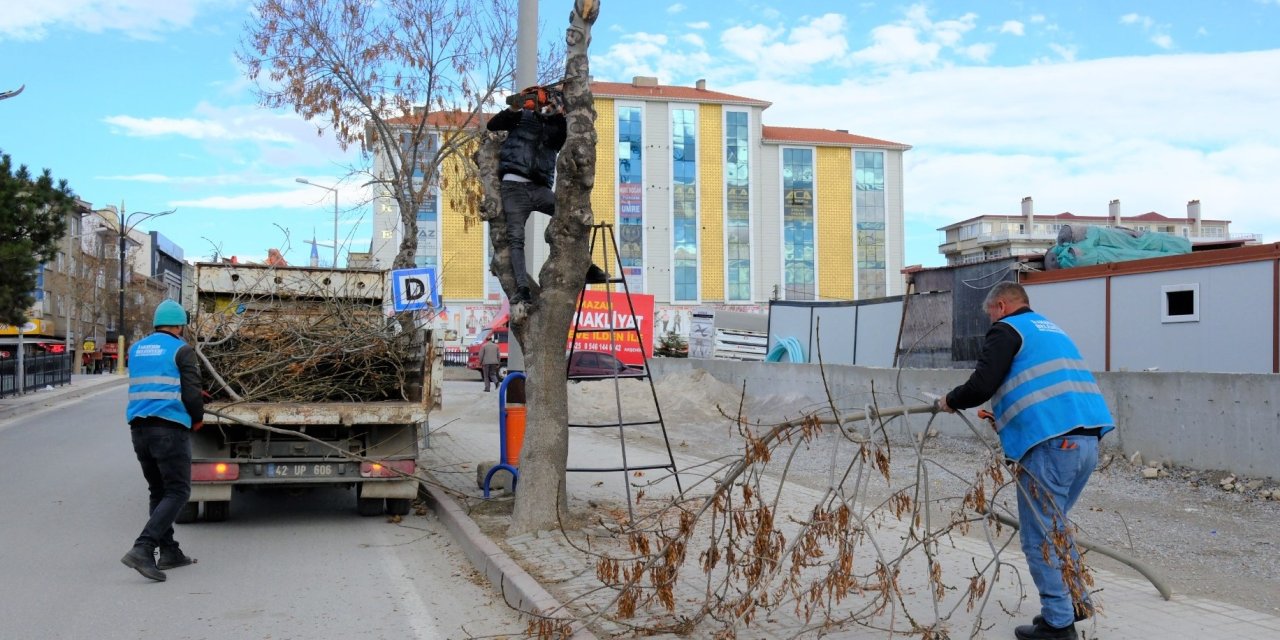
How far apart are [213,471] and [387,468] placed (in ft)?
4.79

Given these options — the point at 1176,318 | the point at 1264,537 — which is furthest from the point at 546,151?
the point at 1176,318

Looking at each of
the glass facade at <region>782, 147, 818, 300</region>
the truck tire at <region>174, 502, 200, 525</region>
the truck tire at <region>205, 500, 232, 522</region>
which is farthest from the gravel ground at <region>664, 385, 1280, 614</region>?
the glass facade at <region>782, 147, 818, 300</region>

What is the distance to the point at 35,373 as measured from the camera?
3125cm

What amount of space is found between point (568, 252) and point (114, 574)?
4.05 meters

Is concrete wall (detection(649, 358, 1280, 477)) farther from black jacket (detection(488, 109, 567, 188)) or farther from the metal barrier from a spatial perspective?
the metal barrier

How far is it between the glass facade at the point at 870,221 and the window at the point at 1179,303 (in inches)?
2277

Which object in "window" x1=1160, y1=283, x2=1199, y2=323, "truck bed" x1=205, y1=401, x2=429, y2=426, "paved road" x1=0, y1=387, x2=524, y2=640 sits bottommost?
"paved road" x1=0, y1=387, x2=524, y2=640

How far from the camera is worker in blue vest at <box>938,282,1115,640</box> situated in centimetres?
470

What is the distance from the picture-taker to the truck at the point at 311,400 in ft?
27.7

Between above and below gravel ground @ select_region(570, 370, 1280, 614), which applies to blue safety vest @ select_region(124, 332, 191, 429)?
above

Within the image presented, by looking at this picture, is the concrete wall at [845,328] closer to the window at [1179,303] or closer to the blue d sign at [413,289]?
the window at [1179,303]

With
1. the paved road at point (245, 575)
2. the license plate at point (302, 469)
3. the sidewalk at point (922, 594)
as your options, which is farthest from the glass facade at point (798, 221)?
the license plate at point (302, 469)

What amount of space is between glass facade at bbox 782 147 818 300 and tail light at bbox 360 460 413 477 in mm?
62312

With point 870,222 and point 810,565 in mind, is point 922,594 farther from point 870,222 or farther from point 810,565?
point 870,222
